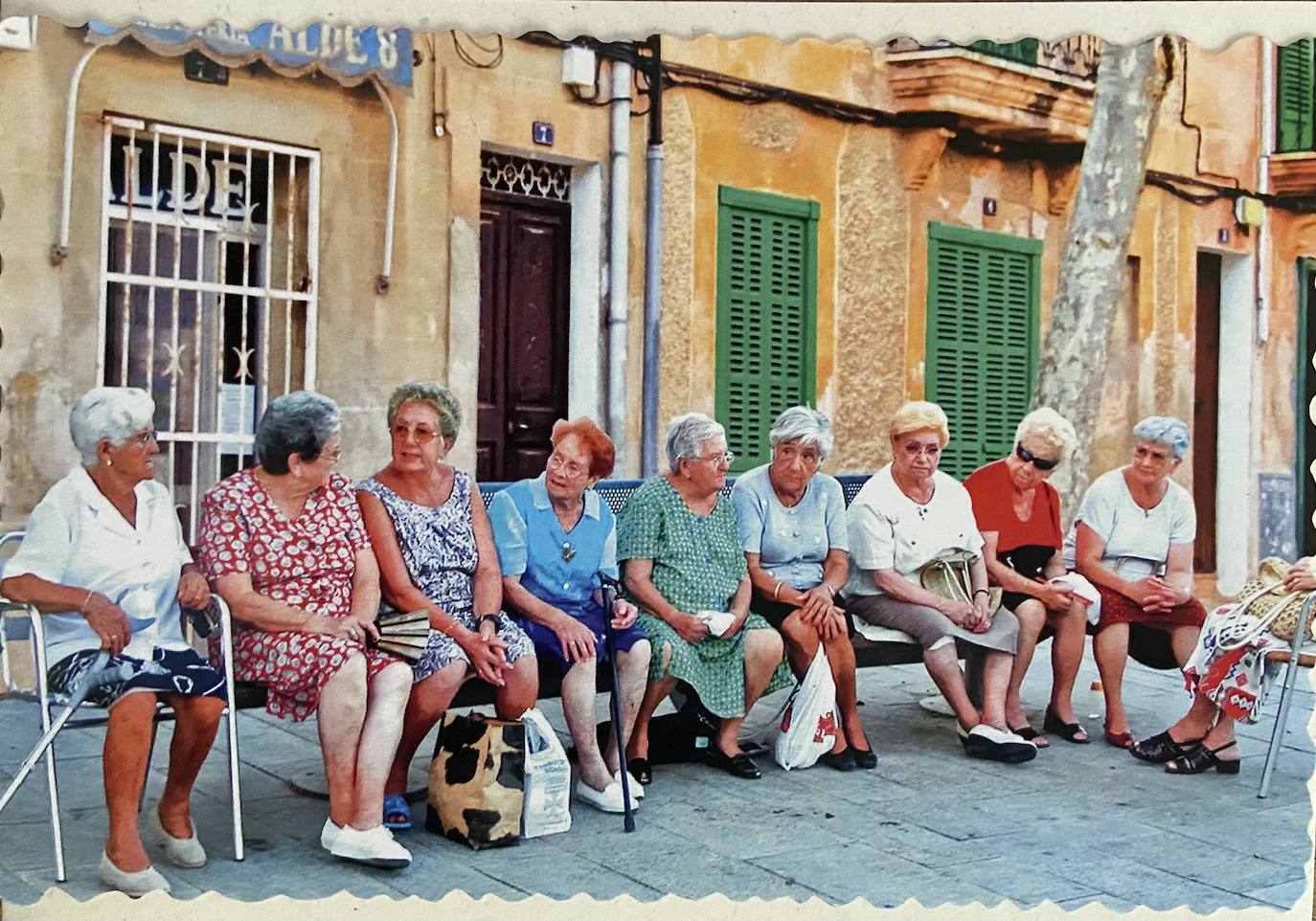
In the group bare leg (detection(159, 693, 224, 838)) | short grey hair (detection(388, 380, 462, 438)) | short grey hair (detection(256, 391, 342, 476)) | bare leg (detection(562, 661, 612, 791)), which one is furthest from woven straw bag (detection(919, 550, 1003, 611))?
bare leg (detection(159, 693, 224, 838))

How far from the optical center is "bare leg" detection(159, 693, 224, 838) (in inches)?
183

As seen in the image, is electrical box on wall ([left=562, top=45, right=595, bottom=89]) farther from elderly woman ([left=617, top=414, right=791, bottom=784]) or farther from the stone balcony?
elderly woman ([left=617, top=414, right=791, bottom=784])

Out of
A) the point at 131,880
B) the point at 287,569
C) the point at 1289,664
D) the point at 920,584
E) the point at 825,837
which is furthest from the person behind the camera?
the point at 920,584

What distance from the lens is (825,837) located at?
5.27 m

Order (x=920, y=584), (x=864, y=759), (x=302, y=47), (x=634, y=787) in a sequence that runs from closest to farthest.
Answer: (x=634, y=787) < (x=864, y=759) < (x=920, y=584) < (x=302, y=47)

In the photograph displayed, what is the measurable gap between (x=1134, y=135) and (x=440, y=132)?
3.47 m

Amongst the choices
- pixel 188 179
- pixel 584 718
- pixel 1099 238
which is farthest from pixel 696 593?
pixel 1099 238

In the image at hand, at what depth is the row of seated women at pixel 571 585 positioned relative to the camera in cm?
472

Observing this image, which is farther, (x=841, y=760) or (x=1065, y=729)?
(x=1065, y=729)

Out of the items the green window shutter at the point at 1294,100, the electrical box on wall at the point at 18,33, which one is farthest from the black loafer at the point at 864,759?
the green window shutter at the point at 1294,100

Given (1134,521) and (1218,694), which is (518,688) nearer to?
(1218,694)

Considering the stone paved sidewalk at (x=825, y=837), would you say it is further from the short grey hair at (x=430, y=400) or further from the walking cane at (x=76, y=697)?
the short grey hair at (x=430, y=400)

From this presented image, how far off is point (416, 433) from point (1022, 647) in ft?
8.77

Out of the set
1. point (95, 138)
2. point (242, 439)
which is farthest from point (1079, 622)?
point (95, 138)
